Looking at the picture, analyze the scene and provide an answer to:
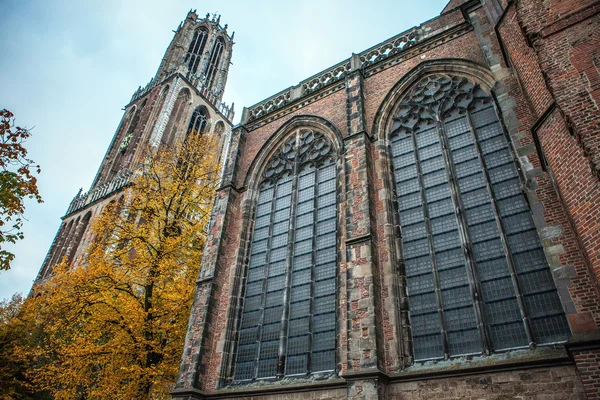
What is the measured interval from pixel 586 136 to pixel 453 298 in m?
3.69

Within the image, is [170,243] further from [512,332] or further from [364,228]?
[512,332]

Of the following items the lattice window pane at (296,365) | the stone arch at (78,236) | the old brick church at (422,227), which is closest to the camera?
the old brick church at (422,227)

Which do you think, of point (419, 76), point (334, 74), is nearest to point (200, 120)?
point (334, 74)

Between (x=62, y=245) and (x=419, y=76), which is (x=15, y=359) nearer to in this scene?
(x=419, y=76)

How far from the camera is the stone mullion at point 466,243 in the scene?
721cm

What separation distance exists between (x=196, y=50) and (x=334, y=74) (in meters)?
36.7

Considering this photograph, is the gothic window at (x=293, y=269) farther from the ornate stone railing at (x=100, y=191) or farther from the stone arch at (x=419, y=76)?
the ornate stone railing at (x=100, y=191)

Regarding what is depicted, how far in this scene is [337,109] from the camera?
12.8 m

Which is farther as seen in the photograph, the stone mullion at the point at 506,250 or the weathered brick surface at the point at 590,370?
the stone mullion at the point at 506,250

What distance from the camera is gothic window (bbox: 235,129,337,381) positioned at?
9.23 metres

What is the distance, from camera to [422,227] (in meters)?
9.05

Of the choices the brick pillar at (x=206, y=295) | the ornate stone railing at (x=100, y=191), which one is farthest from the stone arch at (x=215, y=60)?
the brick pillar at (x=206, y=295)

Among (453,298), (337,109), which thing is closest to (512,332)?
(453,298)

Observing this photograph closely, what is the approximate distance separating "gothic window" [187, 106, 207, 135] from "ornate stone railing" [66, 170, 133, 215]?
8825 millimetres
